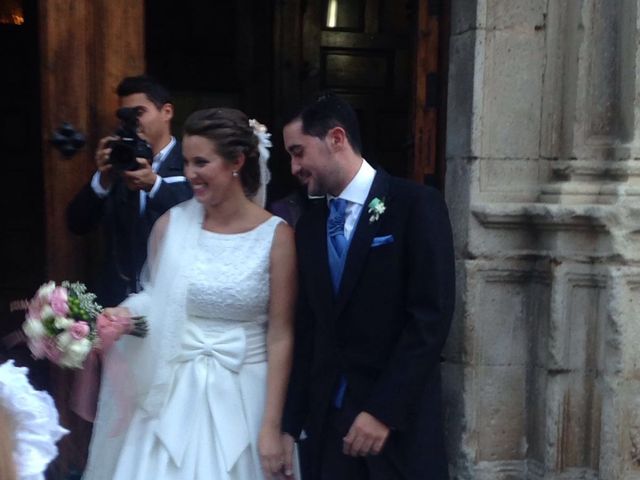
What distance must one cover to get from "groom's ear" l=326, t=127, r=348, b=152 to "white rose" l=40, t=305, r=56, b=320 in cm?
104

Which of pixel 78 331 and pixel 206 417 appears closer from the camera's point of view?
pixel 78 331

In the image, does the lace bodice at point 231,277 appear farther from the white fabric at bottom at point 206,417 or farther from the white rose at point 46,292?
the white rose at point 46,292

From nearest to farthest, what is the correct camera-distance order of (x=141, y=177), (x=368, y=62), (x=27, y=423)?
1. (x=27, y=423)
2. (x=141, y=177)
3. (x=368, y=62)

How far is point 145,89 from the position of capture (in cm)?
387

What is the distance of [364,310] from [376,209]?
336 mm

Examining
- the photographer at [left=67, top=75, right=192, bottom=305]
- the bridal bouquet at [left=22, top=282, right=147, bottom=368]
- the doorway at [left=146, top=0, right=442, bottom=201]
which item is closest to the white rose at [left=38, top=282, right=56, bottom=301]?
the bridal bouquet at [left=22, top=282, right=147, bottom=368]

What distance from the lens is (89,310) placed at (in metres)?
3.17

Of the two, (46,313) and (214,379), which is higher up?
(46,313)

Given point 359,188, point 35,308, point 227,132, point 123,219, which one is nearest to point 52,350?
point 35,308

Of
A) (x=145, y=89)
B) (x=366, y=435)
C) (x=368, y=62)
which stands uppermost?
(x=368, y=62)

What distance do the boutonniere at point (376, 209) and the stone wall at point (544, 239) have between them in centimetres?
108

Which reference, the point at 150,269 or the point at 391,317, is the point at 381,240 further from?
the point at 150,269

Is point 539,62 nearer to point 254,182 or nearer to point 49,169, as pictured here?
point 254,182

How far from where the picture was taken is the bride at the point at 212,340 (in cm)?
330
